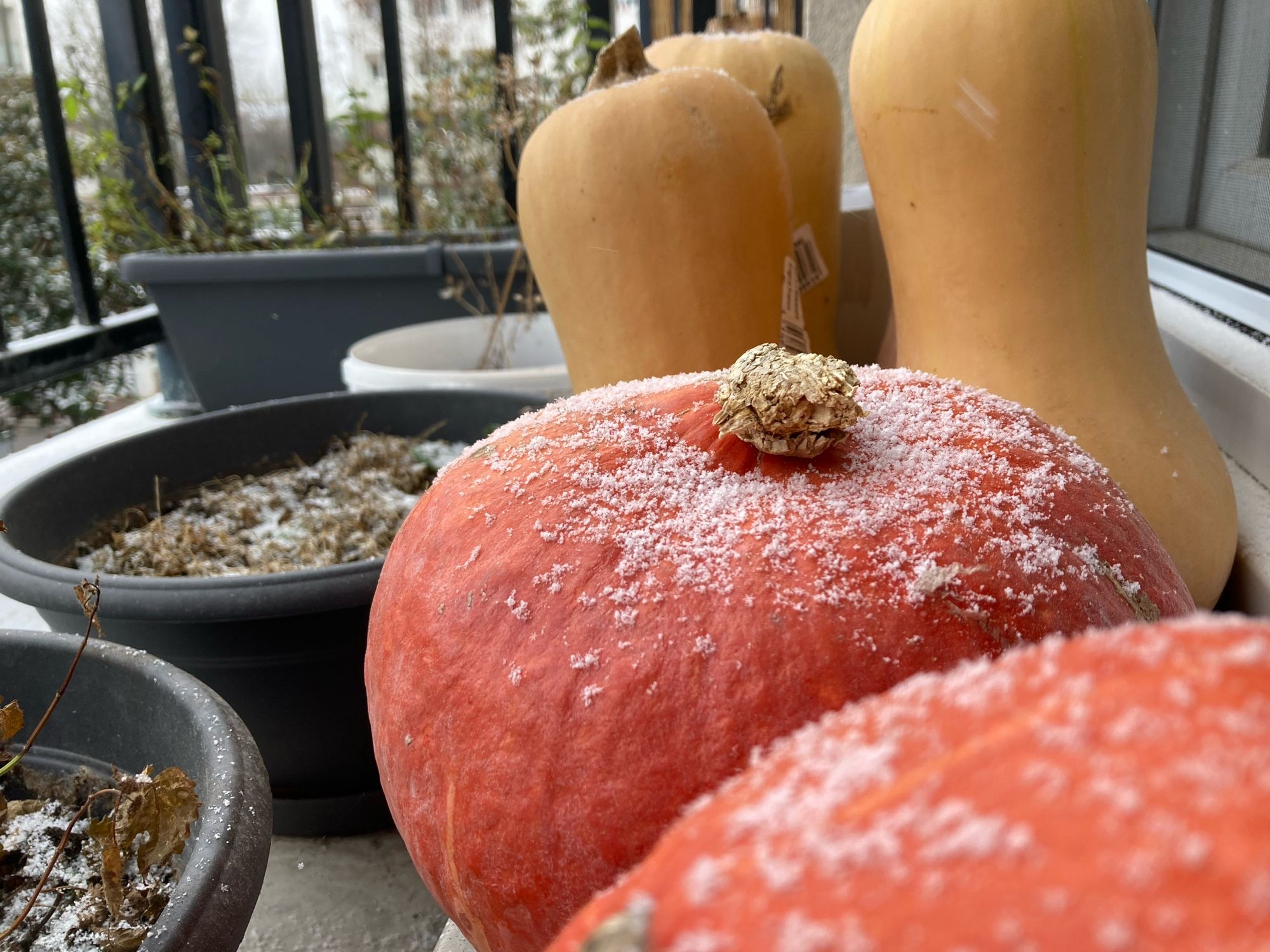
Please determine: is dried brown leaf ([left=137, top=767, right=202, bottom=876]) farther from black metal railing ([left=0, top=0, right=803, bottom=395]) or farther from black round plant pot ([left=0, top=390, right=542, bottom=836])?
black metal railing ([left=0, top=0, right=803, bottom=395])

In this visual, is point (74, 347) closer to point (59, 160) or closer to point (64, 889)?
point (59, 160)

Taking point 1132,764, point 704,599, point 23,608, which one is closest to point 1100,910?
point 1132,764

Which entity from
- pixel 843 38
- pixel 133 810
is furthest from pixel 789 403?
pixel 843 38

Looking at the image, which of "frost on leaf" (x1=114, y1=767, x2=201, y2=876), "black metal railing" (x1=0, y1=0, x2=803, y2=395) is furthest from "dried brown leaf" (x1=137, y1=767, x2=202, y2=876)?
"black metal railing" (x1=0, y1=0, x2=803, y2=395)

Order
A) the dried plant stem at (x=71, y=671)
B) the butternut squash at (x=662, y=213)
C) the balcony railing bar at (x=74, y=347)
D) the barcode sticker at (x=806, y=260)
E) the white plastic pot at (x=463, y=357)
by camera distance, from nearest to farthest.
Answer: the dried plant stem at (x=71, y=671), the butternut squash at (x=662, y=213), the barcode sticker at (x=806, y=260), the white plastic pot at (x=463, y=357), the balcony railing bar at (x=74, y=347)

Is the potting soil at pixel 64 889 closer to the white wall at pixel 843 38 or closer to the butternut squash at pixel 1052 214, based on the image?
the butternut squash at pixel 1052 214

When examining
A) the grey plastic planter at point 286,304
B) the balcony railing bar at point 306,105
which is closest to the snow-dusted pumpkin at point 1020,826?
the grey plastic planter at point 286,304
